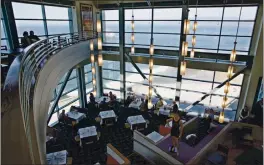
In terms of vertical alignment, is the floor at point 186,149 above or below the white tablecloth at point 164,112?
above

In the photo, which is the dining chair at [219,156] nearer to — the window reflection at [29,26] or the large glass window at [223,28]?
the large glass window at [223,28]

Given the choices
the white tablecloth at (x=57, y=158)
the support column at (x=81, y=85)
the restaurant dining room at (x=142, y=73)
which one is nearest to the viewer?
the restaurant dining room at (x=142, y=73)

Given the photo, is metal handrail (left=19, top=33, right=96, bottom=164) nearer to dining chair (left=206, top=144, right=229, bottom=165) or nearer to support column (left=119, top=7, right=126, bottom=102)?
dining chair (left=206, top=144, right=229, bottom=165)

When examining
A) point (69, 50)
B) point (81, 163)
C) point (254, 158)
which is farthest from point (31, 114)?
point (254, 158)

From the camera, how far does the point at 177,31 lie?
9.45 meters

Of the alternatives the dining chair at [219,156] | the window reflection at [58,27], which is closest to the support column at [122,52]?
the window reflection at [58,27]

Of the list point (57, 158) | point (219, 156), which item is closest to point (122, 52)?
point (57, 158)

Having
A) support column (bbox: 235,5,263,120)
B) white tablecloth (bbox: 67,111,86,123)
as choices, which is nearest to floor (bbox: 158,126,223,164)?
support column (bbox: 235,5,263,120)

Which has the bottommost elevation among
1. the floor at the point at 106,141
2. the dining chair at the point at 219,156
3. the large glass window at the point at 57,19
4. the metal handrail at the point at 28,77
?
A: the floor at the point at 106,141

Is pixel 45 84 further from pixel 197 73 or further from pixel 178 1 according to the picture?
pixel 197 73

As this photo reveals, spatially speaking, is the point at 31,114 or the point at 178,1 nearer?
the point at 31,114

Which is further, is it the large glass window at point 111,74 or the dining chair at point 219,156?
the large glass window at point 111,74

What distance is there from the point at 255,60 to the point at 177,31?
3857 millimetres

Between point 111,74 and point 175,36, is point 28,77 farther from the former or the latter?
point 111,74
